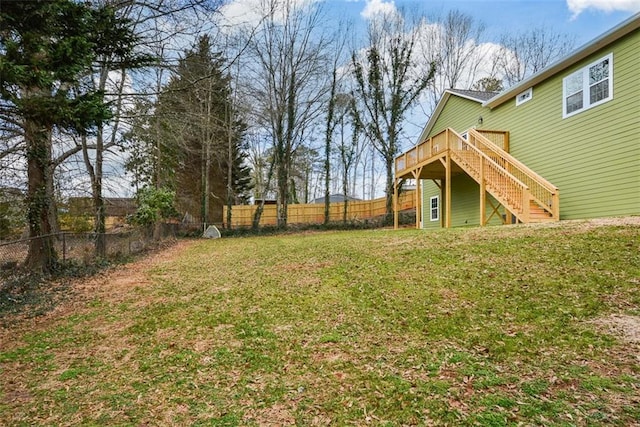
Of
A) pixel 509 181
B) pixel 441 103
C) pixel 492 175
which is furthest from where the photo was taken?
pixel 441 103

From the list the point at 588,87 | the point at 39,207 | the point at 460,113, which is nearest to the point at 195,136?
the point at 39,207

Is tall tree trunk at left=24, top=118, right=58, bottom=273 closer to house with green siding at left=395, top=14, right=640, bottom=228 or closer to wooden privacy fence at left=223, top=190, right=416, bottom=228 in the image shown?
house with green siding at left=395, top=14, right=640, bottom=228

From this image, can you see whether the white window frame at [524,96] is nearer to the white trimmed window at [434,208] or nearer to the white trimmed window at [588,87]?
the white trimmed window at [588,87]

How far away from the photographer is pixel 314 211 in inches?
969

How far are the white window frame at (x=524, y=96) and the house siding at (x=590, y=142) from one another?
12 cm

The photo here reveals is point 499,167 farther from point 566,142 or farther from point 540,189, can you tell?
point 566,142

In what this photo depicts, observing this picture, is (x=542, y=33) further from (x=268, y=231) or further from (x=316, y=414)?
(x=316, y=414)

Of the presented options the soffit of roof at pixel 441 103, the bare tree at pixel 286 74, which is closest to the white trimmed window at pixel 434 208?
the soffit of roof at pixel 441 103

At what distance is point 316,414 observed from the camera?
8.61ft

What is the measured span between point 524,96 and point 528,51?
15.4m

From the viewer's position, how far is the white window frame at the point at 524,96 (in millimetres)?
10777

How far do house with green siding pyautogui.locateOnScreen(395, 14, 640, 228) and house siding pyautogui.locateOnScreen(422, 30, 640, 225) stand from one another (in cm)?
2

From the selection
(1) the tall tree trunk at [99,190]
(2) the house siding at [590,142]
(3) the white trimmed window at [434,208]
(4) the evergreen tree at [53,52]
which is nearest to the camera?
(4) the evergreen tree at [53,52]

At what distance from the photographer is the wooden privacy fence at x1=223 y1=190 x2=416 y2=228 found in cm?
2392
